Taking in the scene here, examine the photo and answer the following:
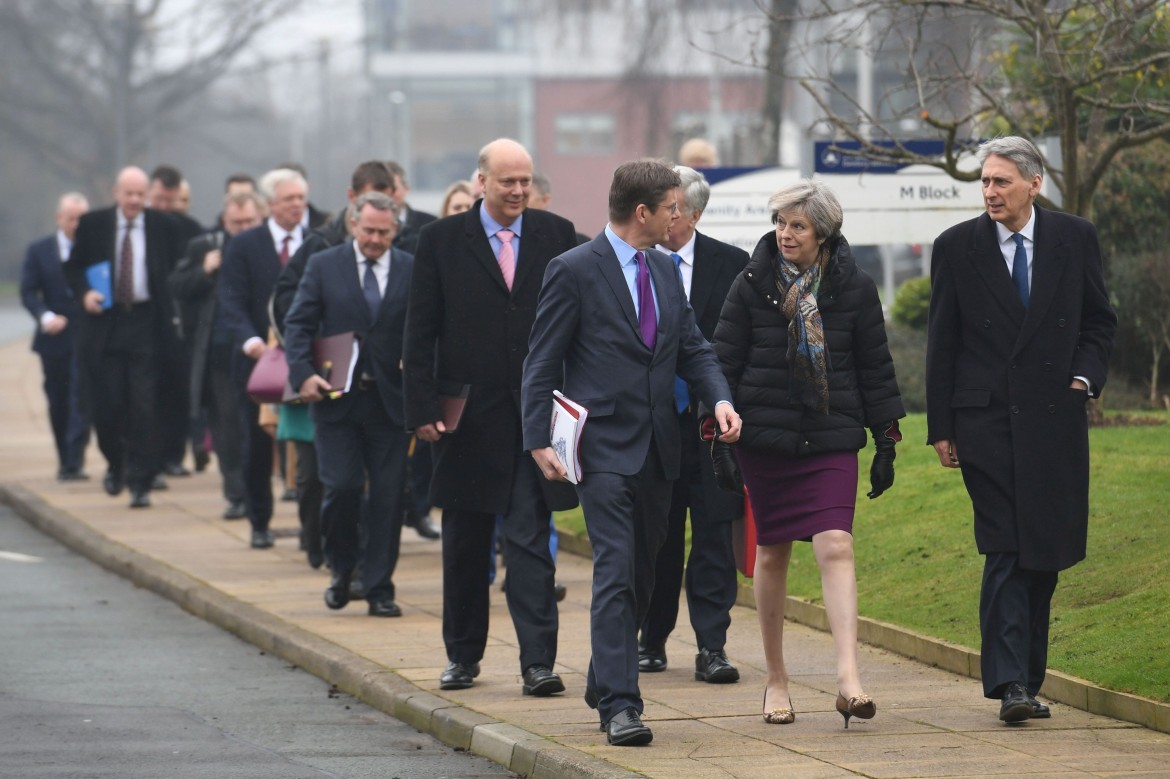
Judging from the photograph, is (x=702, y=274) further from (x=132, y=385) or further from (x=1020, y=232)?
(x=132, y=385)

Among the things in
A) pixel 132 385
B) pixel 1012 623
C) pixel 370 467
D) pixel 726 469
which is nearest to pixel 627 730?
pixel 726 469

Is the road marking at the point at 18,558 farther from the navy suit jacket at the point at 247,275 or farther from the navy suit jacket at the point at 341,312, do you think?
the navy suit jacket at the point at 341,312

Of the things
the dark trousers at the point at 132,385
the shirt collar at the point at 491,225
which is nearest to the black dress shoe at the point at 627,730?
the shirt collar at the point at 491,225

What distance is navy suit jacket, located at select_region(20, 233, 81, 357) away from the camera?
1691 cm

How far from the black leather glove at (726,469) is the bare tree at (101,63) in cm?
4668

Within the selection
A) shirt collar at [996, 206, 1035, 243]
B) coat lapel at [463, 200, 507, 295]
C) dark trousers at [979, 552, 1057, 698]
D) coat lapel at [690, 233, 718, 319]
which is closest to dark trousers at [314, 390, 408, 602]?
coat lapel at [463, 200, 507, 295]

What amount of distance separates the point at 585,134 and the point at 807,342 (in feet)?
232

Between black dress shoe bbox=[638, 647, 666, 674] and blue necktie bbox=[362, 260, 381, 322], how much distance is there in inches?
98.9

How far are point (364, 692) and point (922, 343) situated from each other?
29.4 feet

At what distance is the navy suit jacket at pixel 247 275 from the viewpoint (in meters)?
12.5

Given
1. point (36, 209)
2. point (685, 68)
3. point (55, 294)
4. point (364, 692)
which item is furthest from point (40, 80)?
point (364, 692)

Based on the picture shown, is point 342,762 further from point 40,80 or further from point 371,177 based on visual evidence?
point 40,80

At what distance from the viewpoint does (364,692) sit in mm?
8484

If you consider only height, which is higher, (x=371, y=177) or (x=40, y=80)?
(x=40, y=80)
